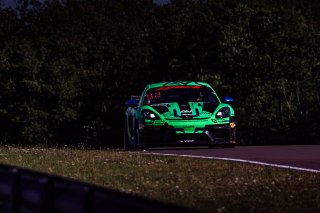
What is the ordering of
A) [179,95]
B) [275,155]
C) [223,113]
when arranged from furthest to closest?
[179,95]
[223,113]
[275,155]

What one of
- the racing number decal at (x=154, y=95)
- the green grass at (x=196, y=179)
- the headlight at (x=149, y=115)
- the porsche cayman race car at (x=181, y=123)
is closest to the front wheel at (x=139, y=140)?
the porsche cayman race car at (x=181, y=123)

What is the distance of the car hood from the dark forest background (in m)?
14.5

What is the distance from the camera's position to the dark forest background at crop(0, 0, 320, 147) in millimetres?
53125

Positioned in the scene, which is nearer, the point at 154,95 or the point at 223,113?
the point at 223,113

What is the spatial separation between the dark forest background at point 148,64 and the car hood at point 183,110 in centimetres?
1446

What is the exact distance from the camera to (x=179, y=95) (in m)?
22.0

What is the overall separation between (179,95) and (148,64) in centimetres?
3982

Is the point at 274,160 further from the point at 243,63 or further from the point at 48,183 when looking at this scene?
the point at 243,63

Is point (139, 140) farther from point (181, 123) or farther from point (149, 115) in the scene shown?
point (181, 123)

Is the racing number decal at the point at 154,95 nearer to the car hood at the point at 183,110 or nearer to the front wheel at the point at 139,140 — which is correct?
the car hood at the point at 183,110

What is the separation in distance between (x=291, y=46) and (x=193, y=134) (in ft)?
118

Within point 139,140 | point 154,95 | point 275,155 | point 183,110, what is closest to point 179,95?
point 154,95

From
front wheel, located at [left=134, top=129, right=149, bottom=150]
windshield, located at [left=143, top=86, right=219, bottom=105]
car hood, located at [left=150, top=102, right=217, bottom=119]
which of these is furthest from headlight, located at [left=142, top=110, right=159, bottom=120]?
windshield, located at [left=143, top=86, right=219, bottom=105]

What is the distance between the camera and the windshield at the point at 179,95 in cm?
2156
